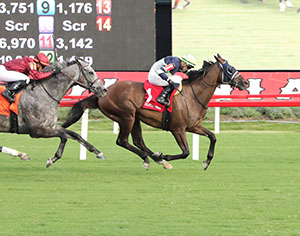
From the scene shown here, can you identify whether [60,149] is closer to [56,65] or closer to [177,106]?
[56,65]

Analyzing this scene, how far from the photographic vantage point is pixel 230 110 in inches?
618

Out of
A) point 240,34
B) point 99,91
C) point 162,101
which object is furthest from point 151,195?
point 240,34

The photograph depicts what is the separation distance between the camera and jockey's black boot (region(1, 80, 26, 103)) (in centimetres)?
840

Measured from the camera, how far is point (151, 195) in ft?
23.7

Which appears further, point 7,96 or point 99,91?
point 99,91

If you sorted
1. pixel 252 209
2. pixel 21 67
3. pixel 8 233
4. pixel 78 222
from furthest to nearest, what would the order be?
1. pixel 21 67
2. pixel 252 209
3. pixel 78 222
4. pixel 8 233

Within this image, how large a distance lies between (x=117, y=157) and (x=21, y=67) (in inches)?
88.1

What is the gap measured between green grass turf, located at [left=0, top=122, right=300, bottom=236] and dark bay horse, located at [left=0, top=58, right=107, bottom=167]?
0.44m

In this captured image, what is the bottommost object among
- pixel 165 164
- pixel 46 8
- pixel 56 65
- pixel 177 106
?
pixel 165 164

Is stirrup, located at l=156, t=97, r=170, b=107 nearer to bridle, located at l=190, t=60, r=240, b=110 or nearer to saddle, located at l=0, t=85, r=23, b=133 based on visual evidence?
bridle, located at l=190, t=60, r=240, b=110

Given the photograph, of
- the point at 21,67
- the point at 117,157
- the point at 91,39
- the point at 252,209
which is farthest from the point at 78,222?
the point at 91,39

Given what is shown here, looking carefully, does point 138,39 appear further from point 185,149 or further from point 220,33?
point 185,149

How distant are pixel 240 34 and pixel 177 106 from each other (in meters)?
6.64

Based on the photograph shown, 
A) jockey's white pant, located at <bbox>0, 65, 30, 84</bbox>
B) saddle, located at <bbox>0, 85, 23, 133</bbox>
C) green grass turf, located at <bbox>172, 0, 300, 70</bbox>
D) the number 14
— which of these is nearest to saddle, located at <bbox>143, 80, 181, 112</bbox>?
jockey's white pant, located at <bbox>0, 65, 30, 84</bbox>
